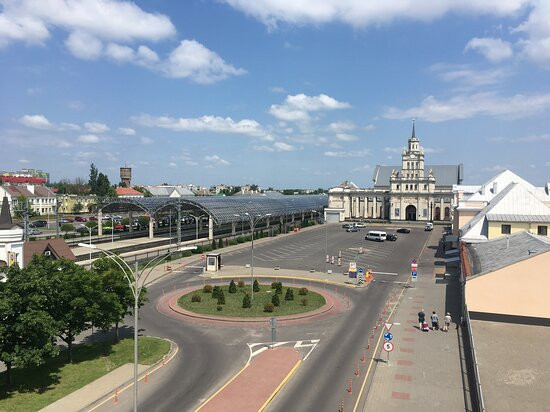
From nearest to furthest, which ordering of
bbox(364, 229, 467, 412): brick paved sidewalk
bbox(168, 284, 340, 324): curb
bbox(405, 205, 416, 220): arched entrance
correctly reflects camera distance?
bbox(364, 229, 467, 412): brick paved sidewalk < bbox(168, 284, 340, 324): curb < bbox(405, 205, 416, 220): arched entrance

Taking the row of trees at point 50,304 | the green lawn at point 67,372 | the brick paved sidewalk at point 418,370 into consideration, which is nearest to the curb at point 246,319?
the green lawn at point 67,372

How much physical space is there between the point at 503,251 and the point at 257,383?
84.2ft

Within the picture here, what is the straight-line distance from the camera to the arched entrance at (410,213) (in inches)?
5576

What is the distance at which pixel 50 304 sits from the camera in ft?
72.7

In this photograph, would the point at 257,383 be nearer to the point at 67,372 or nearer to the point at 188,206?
the point at 67,372

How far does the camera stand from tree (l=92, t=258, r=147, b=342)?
24.7m

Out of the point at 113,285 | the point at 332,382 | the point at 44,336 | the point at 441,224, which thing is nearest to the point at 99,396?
the point at 44,336

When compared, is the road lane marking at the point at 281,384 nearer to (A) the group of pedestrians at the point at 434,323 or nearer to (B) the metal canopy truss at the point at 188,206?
(A) the group of pedestrians at the point at 434,323

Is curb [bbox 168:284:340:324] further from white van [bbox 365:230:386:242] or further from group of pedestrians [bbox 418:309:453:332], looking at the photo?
white van [bbox 365:230:386:242]

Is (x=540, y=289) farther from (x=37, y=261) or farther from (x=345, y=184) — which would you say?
(x=345, y=184)

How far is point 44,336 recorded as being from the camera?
20094mm

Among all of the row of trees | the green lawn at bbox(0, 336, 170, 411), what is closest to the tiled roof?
the green lawn at bbox(0, 336, 170, 411)

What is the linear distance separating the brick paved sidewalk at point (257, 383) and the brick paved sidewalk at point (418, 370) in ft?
15.4

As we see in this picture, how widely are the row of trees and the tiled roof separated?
24.7m
